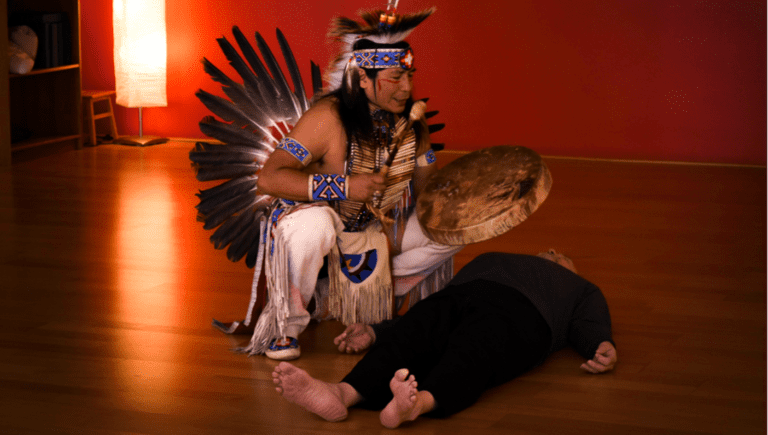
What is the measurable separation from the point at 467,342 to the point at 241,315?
1.01 m

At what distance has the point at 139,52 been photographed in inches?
249

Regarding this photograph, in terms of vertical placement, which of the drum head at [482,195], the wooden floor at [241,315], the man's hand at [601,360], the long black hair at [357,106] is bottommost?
the wooden floor at [241,315]

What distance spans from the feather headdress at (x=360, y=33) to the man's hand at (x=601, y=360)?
104 centimetres

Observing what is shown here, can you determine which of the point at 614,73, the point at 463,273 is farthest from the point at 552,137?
the point at 463,273

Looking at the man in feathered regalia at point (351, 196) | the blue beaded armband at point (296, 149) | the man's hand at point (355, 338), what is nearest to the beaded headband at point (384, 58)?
the man in feathered regalia at point (351, 196)

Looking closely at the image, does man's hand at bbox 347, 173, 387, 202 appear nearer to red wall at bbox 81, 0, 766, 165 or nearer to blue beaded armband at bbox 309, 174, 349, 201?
blue beaded armband at bbox 309, 174, 349, 201

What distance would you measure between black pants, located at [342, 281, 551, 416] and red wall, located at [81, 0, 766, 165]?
411 centimetres

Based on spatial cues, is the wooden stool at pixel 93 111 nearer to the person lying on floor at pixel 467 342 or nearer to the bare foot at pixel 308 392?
the person lying on floor at pixel 467 342

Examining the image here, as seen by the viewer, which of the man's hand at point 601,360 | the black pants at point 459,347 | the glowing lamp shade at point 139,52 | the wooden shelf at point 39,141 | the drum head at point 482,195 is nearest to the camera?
the black pants at point 459,347

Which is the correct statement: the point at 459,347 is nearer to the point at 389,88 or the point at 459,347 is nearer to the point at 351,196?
the point at 351,196

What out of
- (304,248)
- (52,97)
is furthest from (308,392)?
(52,97)

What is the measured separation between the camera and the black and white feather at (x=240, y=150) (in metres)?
2.77

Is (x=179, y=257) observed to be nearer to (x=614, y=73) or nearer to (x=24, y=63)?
(x=24, y=63)

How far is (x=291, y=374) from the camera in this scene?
1.91m
